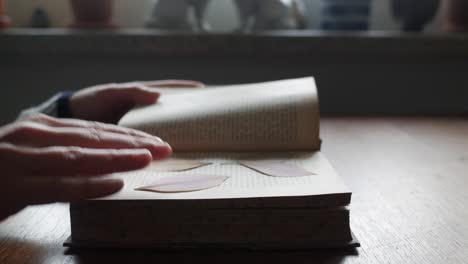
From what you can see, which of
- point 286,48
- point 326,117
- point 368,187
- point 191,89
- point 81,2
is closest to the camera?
point 368,187

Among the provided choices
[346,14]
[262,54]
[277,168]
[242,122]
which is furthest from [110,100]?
[346,14]

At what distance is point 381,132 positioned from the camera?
857 millimetres

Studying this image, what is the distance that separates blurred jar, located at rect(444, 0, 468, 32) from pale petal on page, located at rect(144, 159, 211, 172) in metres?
1.01

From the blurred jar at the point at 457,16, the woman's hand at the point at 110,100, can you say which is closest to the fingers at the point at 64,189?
the woman's hand at the point at 110,100

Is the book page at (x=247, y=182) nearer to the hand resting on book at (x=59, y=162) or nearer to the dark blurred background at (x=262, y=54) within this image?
the hand resting on book at (x=59, y=162)

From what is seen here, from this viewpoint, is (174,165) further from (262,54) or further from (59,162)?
(262,54)

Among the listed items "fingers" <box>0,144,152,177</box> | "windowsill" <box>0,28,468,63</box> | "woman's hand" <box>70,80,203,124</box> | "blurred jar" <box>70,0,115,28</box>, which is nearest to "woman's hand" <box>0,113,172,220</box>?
"fingers" <box>0,144,152,177</box>

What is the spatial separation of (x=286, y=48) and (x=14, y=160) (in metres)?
0.85

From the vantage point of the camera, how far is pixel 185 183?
41 cm

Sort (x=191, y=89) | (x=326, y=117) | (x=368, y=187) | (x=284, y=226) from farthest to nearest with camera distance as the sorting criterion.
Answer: (x=326, y=117) → (x=191, y=89) → (x=368, y=187) → (x=284, y=226)

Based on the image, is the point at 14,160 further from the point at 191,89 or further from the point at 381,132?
the point at 381,132

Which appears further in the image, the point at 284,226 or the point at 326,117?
the point at 326,117

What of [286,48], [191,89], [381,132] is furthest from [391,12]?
[191,89]

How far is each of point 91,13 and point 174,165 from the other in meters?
0.89
